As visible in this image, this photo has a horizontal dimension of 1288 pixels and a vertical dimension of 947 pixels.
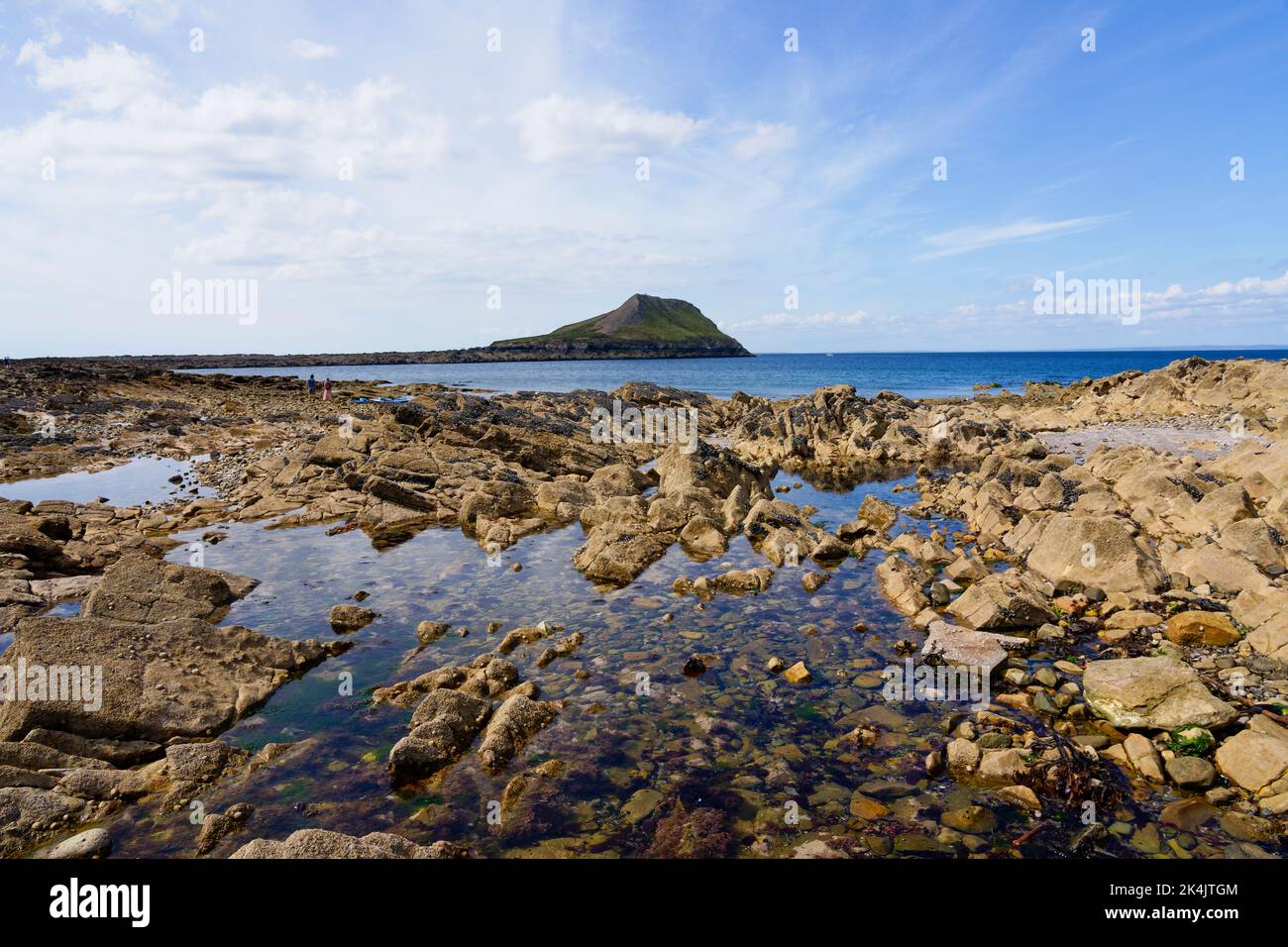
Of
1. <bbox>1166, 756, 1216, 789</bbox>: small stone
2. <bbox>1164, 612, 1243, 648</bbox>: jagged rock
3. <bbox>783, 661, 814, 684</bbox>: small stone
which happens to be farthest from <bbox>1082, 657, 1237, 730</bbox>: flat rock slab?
<bbox>783, 661, 814, 684</bbox>: small stone

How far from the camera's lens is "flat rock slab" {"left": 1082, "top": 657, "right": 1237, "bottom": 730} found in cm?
958

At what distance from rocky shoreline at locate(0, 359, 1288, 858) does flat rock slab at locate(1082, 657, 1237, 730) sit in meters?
0.04

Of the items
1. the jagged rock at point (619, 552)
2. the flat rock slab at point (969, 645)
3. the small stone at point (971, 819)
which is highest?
the jagged rock at point (619, 552)

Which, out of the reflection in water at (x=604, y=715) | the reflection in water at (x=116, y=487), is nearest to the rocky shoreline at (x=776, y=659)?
the reflection in water at (x=604, y=715)

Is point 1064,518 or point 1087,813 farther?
point 1064,518

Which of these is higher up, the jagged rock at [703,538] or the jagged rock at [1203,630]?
the jagged rock at [703,538]

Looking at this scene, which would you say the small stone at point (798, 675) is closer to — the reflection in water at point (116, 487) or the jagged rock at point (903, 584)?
the jagged rock at point (903, 584)

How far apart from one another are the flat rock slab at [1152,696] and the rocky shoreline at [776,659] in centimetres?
4

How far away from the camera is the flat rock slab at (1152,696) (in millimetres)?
9578

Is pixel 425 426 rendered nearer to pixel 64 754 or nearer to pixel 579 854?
pixel 64 754

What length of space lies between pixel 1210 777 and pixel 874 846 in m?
5.06

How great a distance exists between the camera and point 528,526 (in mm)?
23453

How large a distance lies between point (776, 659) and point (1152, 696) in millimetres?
6176

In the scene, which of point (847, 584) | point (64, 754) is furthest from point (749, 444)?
point (64, 754)
